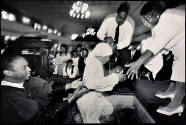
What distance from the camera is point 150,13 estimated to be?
6.15ft

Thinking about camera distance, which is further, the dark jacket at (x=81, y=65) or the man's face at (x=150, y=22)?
the dark jacket at (x=81, y=65)

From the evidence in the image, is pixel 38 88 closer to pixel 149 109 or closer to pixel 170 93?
pixel 149 109

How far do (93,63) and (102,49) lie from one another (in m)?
0.21

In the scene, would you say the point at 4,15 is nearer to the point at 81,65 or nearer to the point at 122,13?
the point at 81,65

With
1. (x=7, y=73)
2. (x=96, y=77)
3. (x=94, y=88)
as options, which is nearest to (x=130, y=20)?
(x=96, y=77)

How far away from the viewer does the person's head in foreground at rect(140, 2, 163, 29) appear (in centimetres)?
184

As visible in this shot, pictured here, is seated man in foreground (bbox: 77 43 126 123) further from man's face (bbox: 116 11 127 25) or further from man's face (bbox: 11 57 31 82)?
man's face (bbox: 11 57 31 82)

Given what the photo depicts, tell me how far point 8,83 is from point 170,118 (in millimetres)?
1799

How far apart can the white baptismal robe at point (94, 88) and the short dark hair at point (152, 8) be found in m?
0.75

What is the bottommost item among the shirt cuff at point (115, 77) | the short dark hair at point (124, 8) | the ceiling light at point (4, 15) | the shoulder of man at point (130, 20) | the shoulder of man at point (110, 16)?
the shirt cuff at point (115, 77)

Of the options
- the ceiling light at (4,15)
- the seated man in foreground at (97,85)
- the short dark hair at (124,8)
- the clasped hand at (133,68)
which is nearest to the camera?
the short dark hair at (124,8)

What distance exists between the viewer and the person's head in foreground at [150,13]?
6.05 ft

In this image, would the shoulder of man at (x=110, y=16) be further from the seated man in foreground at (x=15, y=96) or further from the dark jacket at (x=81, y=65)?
the seated man in foreground at (x=15, y=96)

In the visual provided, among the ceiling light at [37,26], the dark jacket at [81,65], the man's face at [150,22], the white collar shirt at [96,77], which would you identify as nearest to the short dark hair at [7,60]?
the ceiling light at [37,26]
